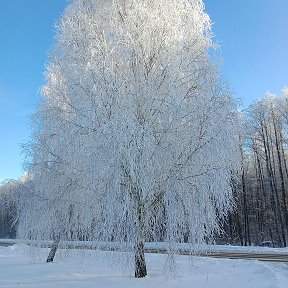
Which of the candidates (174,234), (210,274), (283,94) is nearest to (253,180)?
(283,94)

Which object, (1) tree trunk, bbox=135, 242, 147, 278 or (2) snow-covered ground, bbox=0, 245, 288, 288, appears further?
(1) tree trunk, bbox=135, 242, 147, 278

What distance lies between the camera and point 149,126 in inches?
350

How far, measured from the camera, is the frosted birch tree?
28.1ft

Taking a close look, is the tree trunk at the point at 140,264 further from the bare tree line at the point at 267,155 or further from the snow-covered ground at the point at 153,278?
the bare tree line at the point at 267,155

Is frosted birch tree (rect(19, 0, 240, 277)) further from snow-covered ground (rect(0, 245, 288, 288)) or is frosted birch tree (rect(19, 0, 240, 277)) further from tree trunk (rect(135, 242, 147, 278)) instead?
snow-covered ground (rect(0, 245, 288, 288))

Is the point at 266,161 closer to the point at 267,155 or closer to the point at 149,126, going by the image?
the point at 267,155

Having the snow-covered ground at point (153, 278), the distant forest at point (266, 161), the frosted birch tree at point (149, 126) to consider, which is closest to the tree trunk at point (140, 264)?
the frosted birch tree at point (149, 126)

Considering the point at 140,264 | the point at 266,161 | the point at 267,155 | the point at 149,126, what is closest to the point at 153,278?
the point at 140,264

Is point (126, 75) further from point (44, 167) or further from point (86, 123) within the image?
point (44, 167)

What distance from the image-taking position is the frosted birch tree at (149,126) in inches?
337

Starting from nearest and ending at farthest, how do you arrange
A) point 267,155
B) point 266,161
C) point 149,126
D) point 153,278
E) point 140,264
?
1. point 149,126
2. point 140,264
3. point 153,278
4. point 266,161
5. point 267,155

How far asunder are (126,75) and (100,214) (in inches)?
131

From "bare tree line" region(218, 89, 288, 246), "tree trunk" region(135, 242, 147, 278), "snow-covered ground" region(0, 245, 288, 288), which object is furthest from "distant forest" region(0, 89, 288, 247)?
"tree trunk" region(135, 242, 147, 278)

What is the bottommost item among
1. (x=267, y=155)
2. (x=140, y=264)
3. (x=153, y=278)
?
(x=153, y=278)
